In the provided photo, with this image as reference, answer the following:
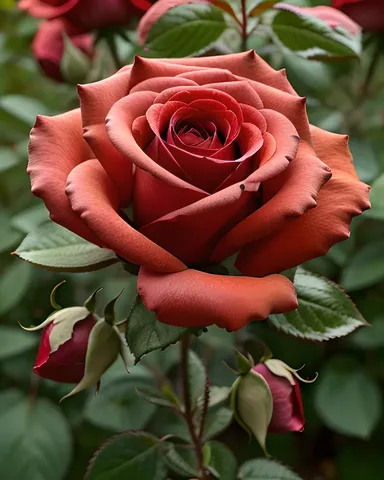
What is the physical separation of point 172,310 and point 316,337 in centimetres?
19

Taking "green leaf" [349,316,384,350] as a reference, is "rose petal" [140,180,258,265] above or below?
above

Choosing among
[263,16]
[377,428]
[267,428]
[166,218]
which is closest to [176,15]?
[263,16]

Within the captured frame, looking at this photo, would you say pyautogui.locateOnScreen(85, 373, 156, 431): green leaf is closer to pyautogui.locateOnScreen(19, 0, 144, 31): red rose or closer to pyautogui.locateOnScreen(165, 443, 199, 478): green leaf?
pyautogui.locateOnScreen(165, 443, 199, 478): green leaf

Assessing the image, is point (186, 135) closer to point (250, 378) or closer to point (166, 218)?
point (166, 218)

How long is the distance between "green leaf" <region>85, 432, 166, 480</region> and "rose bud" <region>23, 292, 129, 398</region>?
0.46 feet

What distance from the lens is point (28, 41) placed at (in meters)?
1.20

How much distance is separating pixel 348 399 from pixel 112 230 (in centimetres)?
72

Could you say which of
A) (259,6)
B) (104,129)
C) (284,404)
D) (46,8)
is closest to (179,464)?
(284,404)

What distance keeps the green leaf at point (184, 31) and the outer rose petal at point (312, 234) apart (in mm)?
256

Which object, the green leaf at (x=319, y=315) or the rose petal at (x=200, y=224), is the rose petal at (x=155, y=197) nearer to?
the rose petal at (x=200, y=224)

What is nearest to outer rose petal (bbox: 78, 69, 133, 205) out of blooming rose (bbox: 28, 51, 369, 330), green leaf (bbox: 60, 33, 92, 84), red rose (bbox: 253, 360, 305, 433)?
blooming rose (bbox: 28, 51, 369, 330)

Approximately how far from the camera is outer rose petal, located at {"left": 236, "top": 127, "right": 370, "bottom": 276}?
0.45 metres

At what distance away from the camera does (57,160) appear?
0.47m

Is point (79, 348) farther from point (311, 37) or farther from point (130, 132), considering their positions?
point (311, 37)
